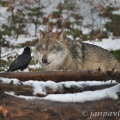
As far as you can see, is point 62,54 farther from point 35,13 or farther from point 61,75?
point 35,13

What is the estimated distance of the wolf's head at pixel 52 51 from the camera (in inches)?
246

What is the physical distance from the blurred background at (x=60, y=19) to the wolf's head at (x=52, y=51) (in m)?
9.18

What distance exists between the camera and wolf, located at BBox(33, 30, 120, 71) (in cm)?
630

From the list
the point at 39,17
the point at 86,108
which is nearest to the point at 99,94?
the point at 86,108

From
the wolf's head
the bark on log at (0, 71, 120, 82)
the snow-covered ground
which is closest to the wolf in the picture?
the wolf's head

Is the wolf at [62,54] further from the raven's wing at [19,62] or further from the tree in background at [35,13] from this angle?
the tree in background at [35,13]

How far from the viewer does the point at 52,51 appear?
6.32 metres

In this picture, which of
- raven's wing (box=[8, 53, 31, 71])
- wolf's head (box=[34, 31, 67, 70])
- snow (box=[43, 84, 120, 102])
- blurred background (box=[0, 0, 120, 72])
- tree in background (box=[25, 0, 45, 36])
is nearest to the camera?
snow (box=[43, 84, 120, 102])

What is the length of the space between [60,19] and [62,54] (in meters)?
14.3

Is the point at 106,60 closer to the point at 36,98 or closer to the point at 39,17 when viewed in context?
the point at 36,98

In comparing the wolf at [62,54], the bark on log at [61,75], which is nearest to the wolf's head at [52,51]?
the wolf at [62,54]

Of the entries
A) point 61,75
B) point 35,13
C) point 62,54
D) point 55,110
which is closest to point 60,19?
point 35,13

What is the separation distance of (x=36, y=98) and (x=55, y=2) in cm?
2026

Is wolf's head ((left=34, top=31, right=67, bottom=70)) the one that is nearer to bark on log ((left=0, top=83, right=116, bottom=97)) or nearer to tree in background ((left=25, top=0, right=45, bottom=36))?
bark on log ((left=0, top=83, right=116, bottom=97))
